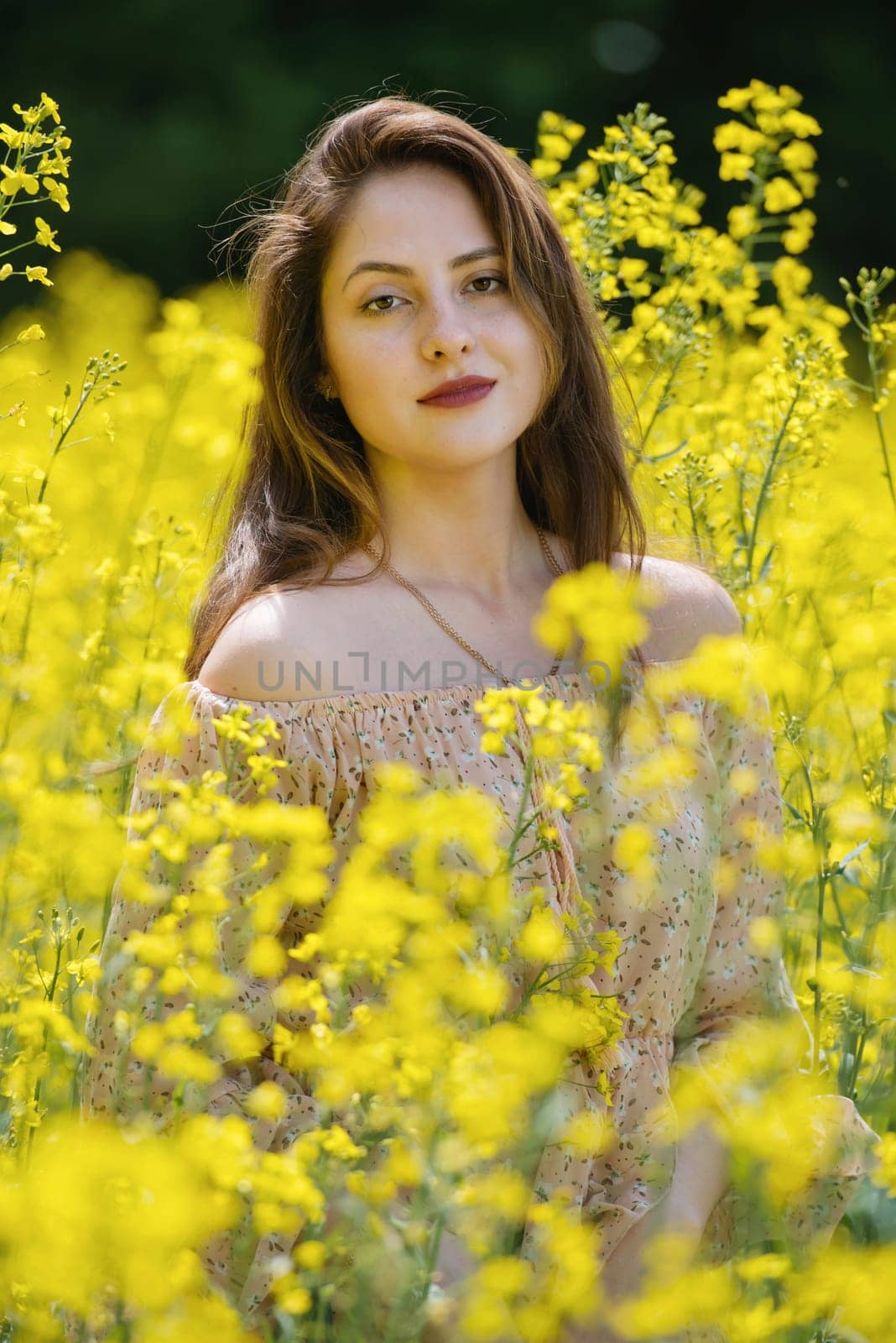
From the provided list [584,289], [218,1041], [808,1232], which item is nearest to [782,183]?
[584,289]

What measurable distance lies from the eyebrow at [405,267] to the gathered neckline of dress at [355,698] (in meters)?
0.40

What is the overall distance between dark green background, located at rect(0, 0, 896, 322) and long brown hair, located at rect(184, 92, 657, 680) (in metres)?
5.05

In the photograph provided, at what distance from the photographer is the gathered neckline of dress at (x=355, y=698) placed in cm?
145

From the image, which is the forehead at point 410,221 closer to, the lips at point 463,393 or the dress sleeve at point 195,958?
the lips at point 463,393

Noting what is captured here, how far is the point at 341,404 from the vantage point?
5.61 ft

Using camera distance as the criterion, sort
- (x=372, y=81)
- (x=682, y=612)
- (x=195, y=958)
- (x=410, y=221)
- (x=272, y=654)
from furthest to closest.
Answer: (x=372, y=81) < (x=682, y=612) < (x=410, y=221) < (x=272, y=654) < (x=195, y=958)

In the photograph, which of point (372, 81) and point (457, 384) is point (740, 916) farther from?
point (372, 81)

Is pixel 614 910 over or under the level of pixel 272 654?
under

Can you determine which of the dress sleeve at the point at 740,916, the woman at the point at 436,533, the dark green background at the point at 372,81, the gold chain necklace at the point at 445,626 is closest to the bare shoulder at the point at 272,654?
the woman at the point at 436,533

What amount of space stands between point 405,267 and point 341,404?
0.66 feet

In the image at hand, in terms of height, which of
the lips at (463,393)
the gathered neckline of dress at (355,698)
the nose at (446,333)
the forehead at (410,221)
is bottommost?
the gathered neckline of dress at (355,698)

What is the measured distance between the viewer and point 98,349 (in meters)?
4.12

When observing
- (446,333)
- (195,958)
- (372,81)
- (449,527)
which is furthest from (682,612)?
(372,81)

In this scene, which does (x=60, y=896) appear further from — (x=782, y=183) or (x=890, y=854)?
(x=782, y=183)
